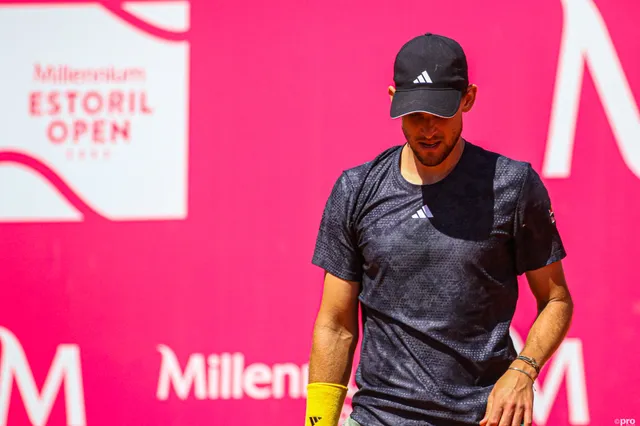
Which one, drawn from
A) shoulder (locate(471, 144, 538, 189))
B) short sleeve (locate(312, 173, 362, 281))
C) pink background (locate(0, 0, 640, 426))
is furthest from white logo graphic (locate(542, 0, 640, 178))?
short sleeve (locate(312, 173, 362, 281))

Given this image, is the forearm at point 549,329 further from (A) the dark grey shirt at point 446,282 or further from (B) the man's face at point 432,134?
(B) the man's face at point 432,134

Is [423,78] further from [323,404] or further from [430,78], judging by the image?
[323,404]

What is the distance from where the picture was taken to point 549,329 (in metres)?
2.41

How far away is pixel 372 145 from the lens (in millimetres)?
4086

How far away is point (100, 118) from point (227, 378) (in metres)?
1.30

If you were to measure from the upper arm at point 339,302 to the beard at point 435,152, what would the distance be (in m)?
0.39

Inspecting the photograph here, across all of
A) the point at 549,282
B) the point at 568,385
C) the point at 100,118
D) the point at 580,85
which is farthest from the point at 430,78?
the point at 100,118

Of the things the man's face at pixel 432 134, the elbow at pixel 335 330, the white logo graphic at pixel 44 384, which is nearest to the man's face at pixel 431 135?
the man's face at pixel 432 134

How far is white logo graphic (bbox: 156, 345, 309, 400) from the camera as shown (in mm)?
4031

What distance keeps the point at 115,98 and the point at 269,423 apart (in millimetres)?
1605

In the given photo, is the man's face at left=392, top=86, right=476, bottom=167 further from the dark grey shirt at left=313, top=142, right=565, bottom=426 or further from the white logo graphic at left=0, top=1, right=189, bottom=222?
A: the white logo graphic at left=0, top=1, right=189, bottom=222

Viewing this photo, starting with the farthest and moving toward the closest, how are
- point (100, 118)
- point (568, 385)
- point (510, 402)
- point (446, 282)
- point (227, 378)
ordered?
1. point (100, 118)
2. point (227, 378)
3. point (568, 385)
4. point (446, 282)
5. point (510, 402)

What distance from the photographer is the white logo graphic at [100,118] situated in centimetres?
416

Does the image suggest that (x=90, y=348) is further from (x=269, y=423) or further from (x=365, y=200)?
(x=365, y=200)
